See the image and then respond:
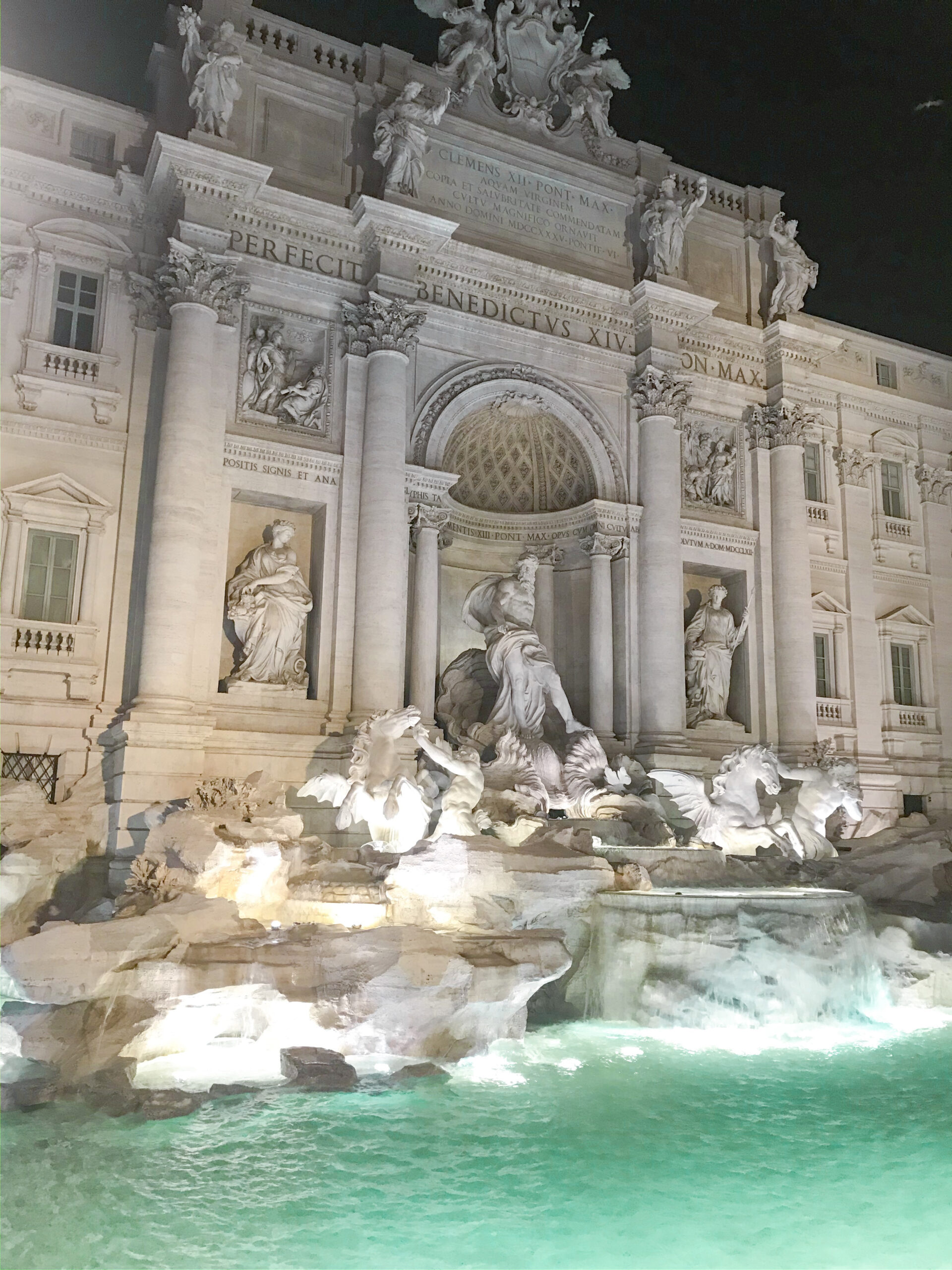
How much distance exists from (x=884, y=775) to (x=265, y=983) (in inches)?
653

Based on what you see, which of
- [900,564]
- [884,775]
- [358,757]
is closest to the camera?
[358,757]

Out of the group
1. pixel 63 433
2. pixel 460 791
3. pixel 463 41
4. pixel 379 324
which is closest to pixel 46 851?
A: pixel 460 791

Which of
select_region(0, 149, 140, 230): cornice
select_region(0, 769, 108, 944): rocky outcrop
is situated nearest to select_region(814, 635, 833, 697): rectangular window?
select_region(0, 769, 108, 944): rocky outcrop

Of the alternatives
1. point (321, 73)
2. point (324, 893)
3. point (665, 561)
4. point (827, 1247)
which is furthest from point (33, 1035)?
point (321, 73)

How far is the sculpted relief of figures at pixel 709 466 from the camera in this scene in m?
21.6

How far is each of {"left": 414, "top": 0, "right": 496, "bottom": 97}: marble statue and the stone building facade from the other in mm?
112

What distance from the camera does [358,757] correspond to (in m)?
14.2

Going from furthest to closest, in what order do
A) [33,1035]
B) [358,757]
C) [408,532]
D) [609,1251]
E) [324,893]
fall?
[408,532]
[358,757]
[324,893]
[33,1035]
[609,1251]

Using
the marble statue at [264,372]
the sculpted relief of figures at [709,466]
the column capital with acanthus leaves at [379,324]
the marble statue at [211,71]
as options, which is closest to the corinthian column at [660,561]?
the sculpted relief of figures at [709,466]

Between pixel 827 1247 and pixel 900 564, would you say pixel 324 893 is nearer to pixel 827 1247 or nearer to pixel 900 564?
pixel 827 1247

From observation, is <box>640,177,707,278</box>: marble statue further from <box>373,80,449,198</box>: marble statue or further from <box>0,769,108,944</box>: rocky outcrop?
<box>0,769,108,944</box>: rocky outcrop

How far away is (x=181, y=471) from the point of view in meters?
16.0

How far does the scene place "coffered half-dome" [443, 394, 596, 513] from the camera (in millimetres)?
20375

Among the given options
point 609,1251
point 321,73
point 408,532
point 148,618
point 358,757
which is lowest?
point 609,1251
